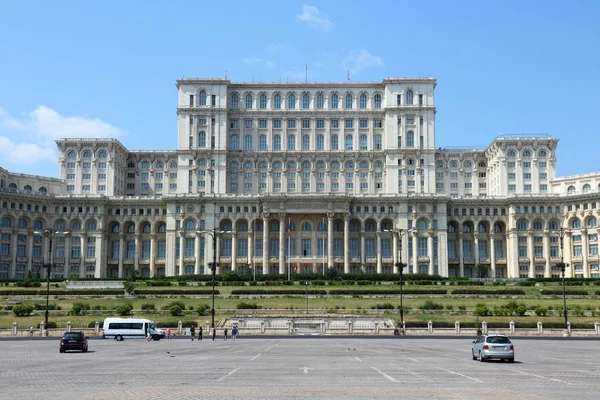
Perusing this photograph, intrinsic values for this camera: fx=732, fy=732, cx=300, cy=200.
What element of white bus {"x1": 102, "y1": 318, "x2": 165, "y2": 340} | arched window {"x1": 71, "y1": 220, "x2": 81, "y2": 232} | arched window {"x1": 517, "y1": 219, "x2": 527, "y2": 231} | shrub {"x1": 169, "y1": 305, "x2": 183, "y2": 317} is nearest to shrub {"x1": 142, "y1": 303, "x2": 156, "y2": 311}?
shrub {"x1": 169, "y1": 305, "x2": 183, "y2": 317}

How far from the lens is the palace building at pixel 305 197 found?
14525cm

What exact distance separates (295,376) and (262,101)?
133 m

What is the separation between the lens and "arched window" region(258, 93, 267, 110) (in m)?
159

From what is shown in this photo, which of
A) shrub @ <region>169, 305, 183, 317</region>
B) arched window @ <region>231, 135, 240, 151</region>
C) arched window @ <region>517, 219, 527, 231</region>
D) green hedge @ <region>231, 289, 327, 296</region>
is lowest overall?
shrub @ <region>169, 305, 183, 317</region>

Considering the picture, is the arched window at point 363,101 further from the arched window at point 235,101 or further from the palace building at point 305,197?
the arched window at point 235,101

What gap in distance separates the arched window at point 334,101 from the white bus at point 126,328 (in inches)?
3841

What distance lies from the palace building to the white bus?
236 feet

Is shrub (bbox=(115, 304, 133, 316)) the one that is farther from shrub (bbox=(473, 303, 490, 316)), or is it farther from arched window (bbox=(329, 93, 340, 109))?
arched window (bbox=(329, 93, 340, 109))

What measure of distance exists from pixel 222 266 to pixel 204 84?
39.4 metres

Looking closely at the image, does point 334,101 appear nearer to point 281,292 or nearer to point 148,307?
point 281,292

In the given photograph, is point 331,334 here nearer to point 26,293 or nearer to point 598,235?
point 26,293

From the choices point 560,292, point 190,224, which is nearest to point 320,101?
point 190,224

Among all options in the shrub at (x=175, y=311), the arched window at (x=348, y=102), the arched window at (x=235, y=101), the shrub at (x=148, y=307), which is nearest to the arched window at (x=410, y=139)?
the arched window at (x=348, y=102)

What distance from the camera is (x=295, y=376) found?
95.1 feet
